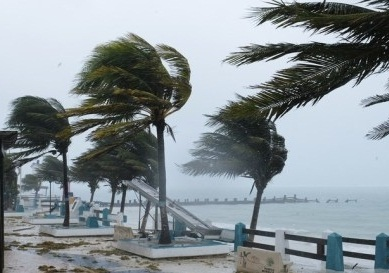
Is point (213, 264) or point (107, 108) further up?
point (107, 108)

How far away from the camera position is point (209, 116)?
1739 centimetres

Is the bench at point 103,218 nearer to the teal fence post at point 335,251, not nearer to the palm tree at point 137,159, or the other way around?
the palm tree at point 137,159

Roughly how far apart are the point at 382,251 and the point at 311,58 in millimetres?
7952

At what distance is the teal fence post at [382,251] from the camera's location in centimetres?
1295

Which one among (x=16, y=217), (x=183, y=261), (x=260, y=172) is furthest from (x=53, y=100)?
(x=16, y=217)

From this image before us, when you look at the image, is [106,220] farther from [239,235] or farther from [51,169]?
[51,169]

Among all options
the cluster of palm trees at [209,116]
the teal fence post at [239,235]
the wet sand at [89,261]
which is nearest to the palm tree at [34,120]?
the cluster of palm trees at [209,116]

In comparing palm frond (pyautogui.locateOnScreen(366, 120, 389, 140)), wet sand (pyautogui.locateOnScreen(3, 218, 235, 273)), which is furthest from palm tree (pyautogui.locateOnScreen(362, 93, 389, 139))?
wet sand (pyautogui.locateOnScreen(3, 218, 235, 273))

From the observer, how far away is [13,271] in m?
12.2

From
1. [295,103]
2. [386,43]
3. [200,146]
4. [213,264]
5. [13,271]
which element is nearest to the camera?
[386,43]

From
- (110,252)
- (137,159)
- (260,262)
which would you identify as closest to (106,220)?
(137,159)

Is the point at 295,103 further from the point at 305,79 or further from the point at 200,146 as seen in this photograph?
the point at 200,146

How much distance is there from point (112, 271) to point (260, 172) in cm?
825

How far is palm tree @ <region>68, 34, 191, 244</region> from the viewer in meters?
15.2
